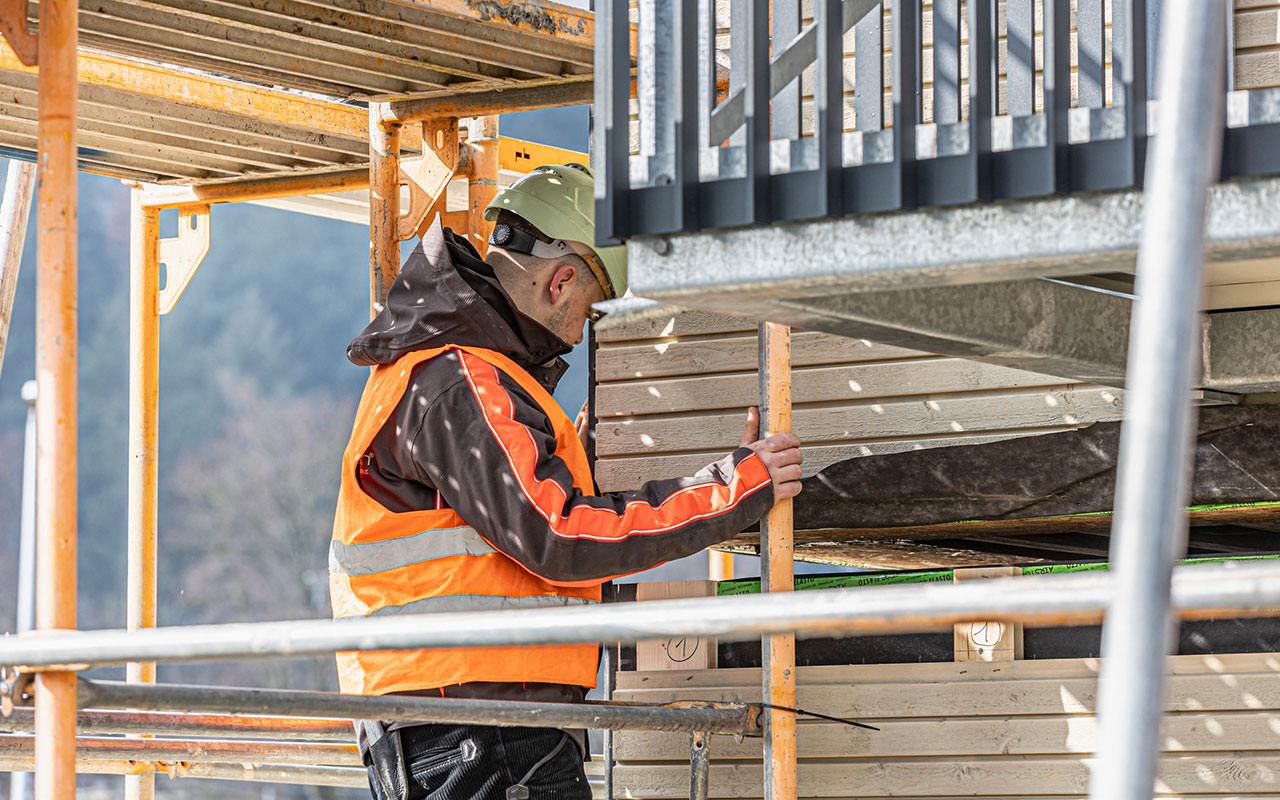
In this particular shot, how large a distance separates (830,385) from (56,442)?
2923 millimetres

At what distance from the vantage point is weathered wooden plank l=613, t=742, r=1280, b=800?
4.72 metres

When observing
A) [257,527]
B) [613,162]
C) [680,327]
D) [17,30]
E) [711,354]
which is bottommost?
[257,527]

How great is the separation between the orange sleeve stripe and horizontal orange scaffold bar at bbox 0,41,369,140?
3.33 metres

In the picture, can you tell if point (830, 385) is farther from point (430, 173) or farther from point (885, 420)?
point (430, 173)

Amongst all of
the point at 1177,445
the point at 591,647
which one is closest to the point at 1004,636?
the point at 591,647

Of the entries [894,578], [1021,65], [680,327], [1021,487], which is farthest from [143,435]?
[1021,65]

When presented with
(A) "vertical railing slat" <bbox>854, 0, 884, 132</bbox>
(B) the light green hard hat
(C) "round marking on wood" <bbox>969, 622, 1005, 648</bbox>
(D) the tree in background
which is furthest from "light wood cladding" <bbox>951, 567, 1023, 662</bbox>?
(D) the tree in background

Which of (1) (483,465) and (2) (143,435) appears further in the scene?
(2) (143,435)

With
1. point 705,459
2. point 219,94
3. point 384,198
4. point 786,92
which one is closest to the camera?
point 786,92

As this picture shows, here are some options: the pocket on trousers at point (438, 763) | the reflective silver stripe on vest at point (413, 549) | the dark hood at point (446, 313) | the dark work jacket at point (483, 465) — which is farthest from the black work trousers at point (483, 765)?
the dark hood at point (446, 313)

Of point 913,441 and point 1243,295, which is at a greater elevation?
point 1243,295

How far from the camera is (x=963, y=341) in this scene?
12.3 ft

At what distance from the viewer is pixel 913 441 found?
5.55 m

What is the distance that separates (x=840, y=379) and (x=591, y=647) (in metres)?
1.64
